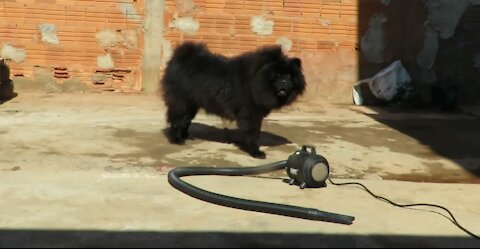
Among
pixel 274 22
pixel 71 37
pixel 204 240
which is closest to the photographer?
pixel 204 240

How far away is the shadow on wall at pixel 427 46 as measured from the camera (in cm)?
940

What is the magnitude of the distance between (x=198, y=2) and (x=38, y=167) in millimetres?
5277

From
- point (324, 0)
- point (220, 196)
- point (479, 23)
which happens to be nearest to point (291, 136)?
point (220, 196)

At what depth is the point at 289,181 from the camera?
455cm

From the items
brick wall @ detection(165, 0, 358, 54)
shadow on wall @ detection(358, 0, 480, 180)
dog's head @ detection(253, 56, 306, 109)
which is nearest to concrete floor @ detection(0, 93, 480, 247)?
dog's head @ detection(253, 56, 306, 109)

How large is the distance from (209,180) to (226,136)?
1.89 meters

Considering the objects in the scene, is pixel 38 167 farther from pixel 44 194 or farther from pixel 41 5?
pixel 41 5

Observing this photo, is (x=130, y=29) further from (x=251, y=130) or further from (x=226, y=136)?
(x=251, y=130)

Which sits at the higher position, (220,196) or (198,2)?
(198,2)

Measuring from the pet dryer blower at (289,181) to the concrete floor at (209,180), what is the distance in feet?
0.20

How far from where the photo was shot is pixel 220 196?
12.7 ft

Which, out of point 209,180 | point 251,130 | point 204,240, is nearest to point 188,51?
point 251,130

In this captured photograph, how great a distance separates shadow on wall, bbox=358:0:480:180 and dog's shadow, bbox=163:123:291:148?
3287mm

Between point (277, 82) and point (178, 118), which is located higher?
point (277, 82)
